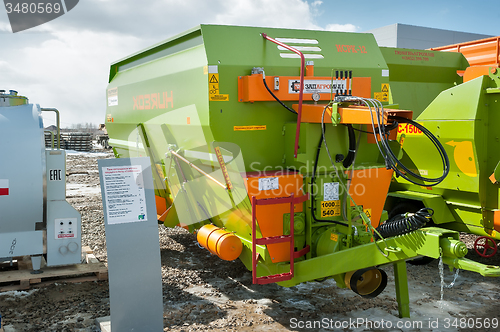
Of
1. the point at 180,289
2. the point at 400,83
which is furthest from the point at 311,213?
the point at 400,83

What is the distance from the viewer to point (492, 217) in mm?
4727

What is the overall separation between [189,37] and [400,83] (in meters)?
3.72

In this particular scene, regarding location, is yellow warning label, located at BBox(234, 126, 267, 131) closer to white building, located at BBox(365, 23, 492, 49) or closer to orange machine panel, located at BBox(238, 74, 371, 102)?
orange machine panel, located at BBox(238, 74, 371, 102)

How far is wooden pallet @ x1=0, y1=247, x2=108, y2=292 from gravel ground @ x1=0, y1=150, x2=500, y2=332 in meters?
0.13

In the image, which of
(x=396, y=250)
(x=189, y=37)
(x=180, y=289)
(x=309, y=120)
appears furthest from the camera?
(x=180, y=289)

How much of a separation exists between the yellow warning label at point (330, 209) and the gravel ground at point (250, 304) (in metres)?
0.91

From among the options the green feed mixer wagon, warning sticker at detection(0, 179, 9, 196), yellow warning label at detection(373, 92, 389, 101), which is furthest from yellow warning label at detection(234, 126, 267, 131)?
warning sticker at detection(0, 179, 9, 196)

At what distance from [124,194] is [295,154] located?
1546 millimetres

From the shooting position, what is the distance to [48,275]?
4.45m

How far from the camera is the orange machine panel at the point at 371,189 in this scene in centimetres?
422

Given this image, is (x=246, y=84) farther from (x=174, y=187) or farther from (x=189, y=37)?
(x=174, y=187)

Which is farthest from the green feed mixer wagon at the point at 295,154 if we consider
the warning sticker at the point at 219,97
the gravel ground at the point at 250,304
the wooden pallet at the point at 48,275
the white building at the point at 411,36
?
the white building at the point at 411,36

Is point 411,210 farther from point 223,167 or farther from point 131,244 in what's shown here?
point 131,244

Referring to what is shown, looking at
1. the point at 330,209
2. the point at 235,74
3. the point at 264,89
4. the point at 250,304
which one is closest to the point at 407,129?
the point at 330,209
